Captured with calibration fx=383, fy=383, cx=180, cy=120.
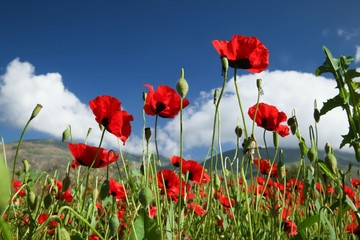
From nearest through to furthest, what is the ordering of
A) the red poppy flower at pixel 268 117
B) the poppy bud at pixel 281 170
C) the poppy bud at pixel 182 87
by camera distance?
the poppy bud at pixel 182 87 < the poppy bud at pixel 281 170 < the red poppy flower at pixel 268 117

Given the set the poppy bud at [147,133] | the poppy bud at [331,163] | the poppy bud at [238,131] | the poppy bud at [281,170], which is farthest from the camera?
the poppy bud at [238,131]

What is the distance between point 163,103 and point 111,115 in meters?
0.22

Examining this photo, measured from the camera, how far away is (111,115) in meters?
1.56

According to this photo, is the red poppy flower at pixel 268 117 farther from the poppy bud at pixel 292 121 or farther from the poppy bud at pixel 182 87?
the poppy bud at pixel 182 87

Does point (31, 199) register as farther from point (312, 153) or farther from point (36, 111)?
point (312, 153)

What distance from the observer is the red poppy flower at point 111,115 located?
1.53m

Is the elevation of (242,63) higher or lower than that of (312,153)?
higher

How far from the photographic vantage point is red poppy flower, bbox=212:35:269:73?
147 cm

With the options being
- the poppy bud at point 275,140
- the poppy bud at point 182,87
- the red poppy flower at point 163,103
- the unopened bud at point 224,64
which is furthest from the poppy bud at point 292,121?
the poppy bud at point 182,87

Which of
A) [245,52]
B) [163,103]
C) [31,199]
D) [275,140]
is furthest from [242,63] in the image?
[31,199]

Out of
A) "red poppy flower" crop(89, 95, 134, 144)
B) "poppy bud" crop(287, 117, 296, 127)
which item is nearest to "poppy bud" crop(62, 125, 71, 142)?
"red poppy flower" crop(89, 95, 134, 144)

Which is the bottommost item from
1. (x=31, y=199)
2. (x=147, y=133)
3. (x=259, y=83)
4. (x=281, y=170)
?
(x=31, y=199)

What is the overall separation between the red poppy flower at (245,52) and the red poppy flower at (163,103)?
11.2 inches

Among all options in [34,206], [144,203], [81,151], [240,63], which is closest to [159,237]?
[144,203]
